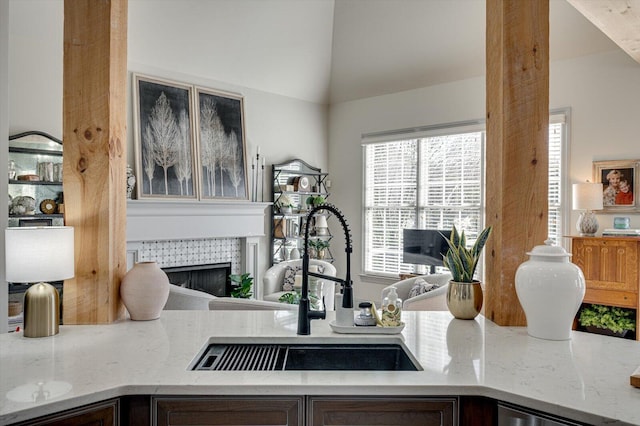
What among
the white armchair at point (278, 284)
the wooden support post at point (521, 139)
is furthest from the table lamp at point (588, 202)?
the wooden support post at point (521, 139)

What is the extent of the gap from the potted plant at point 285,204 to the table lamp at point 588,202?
11.3ft

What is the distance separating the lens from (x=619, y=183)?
451cm

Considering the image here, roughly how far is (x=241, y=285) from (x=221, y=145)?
171cm

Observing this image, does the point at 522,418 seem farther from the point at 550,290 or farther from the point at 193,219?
the point at 193,219

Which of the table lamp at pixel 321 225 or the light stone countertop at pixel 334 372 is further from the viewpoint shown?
the table lamp at pixel 321 225

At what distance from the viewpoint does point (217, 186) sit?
5555mm

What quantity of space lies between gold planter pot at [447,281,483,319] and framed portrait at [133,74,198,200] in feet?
12.4

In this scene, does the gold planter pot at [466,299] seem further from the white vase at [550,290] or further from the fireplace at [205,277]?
the fireplace at [205,277]

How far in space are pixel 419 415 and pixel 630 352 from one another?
0.86m

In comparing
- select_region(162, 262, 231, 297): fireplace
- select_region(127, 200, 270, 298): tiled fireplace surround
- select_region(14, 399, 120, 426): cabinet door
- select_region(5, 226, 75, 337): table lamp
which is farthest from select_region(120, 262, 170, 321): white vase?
select_region(162, 262, 231, 297): fireplace

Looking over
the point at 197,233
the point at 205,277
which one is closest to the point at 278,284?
the point at 205,277

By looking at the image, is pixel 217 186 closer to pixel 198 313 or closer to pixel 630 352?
pixel 198 313

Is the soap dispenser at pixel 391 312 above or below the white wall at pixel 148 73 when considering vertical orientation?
below

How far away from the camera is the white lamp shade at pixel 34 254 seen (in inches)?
67.3
